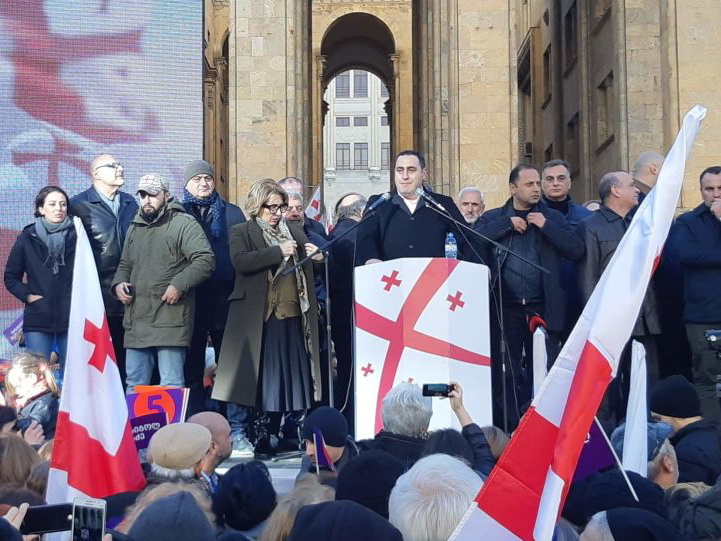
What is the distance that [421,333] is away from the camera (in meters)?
8.24

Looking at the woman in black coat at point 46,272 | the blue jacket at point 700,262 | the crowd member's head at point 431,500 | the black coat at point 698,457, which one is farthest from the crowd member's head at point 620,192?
the crowd member's head at point 431,500

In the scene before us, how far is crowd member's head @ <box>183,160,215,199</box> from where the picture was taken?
33.4 ft

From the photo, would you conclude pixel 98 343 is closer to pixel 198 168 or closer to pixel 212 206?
pixel 198 168

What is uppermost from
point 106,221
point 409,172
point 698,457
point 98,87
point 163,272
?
point 98,87

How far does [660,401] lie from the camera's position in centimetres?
762

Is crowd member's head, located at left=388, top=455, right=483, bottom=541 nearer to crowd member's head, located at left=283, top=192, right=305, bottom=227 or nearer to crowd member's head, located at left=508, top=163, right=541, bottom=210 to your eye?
crowd member's head, located at left=508, top=163, right=541, bottom=210

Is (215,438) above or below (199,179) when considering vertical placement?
below

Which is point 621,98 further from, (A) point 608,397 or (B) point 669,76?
(A) point 608,397

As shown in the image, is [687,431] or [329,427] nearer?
[329,427]

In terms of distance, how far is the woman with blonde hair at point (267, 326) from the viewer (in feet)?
31.4

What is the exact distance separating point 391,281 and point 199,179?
8.51 ft

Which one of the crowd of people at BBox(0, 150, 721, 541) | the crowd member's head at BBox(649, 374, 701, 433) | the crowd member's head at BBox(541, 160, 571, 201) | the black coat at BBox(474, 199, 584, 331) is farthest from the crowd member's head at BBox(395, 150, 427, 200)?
the crowd member's head at BBox(649, 374, 701, 433)

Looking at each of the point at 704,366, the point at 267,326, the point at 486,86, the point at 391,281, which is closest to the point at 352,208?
the point at 267,326

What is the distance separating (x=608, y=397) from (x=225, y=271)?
10.9ft
